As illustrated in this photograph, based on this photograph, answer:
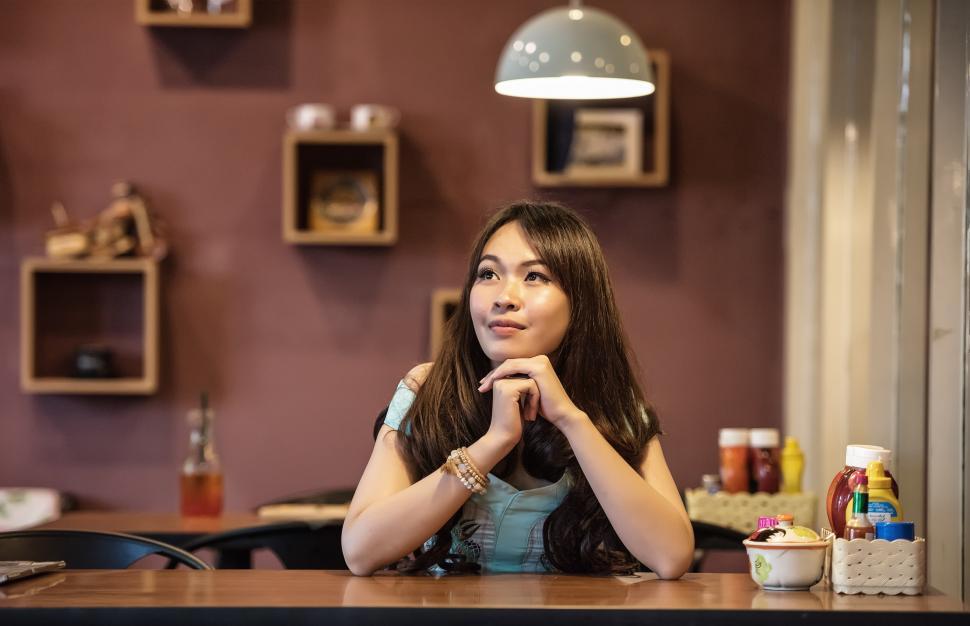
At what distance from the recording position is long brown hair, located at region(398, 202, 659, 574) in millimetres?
1804

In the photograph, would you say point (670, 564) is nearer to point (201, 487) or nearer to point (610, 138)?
point (201, 487)

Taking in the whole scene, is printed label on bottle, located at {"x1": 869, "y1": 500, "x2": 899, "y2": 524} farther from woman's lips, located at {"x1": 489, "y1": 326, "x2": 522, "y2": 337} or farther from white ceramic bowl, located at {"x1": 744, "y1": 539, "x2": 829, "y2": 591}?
woman's lips, located at {"x1": 489, "y1": 326, "x2": 522, "y2": 337}

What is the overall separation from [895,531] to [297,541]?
141cm

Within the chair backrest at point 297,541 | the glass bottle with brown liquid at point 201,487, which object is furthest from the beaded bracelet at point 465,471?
the glass bottle with brown liquid at point 201,487

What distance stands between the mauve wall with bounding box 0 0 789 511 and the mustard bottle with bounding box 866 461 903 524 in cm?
248

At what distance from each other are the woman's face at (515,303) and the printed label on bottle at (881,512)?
0.53m

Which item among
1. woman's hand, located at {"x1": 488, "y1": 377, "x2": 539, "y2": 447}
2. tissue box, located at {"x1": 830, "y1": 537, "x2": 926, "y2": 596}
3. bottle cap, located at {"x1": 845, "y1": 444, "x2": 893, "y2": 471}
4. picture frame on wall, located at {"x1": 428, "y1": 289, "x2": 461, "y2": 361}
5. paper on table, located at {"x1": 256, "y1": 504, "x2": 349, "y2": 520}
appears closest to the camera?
tissue box, located at {"x1": 830, "y1": 537, "x2": 926, "y2": 596}

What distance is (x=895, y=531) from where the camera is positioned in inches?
59.7

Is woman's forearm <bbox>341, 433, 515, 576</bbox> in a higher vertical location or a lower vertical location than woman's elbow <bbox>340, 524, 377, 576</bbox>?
higher

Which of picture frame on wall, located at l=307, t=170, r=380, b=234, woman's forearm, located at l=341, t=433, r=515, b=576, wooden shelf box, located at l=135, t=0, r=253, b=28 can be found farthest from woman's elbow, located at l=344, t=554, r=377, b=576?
wooden shelf box, located at l=135, t=0, r=253, b=28

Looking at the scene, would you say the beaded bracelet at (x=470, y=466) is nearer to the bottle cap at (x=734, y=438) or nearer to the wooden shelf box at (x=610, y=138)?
the bottle cap at (x=734, y=438)

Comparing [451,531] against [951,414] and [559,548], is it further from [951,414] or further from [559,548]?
[951,414]

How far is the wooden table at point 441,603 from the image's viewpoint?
135 cm

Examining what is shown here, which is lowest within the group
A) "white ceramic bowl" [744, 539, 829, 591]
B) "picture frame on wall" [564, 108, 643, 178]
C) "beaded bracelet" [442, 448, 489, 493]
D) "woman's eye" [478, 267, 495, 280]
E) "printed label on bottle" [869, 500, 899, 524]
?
"white ceramic bowl" [744, 539, 829, 591]
